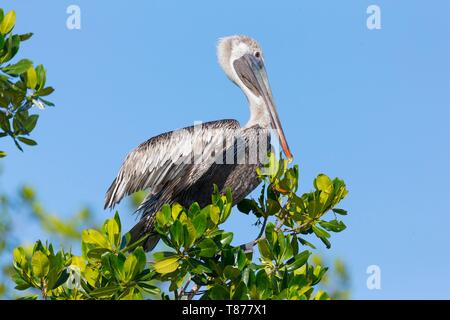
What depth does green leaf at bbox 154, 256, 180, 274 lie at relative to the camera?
19.4ft

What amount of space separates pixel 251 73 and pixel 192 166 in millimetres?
1854

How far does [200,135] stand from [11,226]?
403cm

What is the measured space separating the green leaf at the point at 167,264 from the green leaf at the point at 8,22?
196 centimetres

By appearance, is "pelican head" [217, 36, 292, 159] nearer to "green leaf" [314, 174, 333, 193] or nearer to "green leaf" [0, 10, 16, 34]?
"green leaf" [314, 174, 333, 193]

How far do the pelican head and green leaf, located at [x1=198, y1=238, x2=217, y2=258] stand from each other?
2993 mm

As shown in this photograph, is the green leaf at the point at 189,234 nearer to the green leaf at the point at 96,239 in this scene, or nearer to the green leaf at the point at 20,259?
the green leaf at the point at 96,239

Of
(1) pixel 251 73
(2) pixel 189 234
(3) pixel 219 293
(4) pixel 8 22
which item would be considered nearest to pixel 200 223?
(2) pixel 189 234

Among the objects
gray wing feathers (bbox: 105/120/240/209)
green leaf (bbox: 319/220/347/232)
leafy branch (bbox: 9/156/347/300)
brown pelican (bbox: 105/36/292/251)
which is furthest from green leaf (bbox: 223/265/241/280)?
gray wing feathers (bbox: 105/120/240/209)

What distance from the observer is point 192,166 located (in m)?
8.15

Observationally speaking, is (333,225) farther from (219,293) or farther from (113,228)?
(113,228)

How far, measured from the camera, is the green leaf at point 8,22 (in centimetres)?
593

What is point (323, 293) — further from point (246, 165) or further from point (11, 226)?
point (11, 226)

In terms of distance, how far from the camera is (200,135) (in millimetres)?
8383
